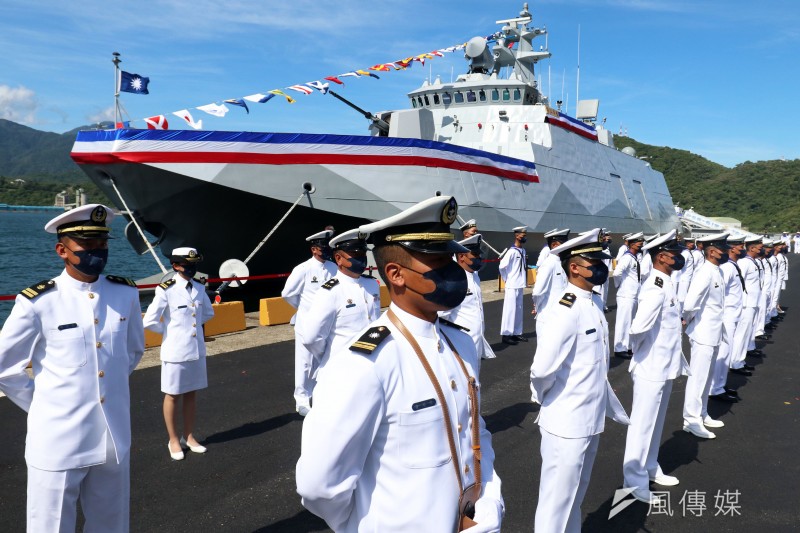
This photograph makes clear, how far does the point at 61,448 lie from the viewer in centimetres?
266

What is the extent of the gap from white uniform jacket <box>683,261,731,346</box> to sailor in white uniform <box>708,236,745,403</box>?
3.41ft

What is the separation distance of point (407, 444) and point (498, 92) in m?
18.3

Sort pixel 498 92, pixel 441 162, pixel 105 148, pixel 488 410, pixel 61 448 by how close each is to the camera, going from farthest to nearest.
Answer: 1. pixel 498 92
2. pixel 441 162
3. pixel 105 148
4. pixel 488 410
5. pixel 61 448

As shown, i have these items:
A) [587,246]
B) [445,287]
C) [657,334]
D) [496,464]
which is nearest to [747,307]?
[657,334]

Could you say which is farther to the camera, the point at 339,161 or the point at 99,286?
the point at 339,161

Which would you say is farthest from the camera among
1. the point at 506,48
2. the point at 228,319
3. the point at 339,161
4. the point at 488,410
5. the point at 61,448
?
the point at 506,48

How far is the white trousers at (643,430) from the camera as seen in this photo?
4.12 metres

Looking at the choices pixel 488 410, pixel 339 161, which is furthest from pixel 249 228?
pixel 488 410

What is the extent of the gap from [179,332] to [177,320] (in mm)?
117

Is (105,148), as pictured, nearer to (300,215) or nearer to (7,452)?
(300,215)

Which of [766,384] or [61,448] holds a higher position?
[61,448]

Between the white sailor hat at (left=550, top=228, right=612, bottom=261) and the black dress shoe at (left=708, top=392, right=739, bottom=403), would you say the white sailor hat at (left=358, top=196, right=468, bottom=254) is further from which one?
→ the black dress shoe at (left=708, top=392, right=739, bottom=403)

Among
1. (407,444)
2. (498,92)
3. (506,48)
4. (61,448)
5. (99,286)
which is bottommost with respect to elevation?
(61,448)

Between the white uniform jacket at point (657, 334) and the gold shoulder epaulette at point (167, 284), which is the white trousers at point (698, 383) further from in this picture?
the gold shoulder epaulette at point (167, 284)
